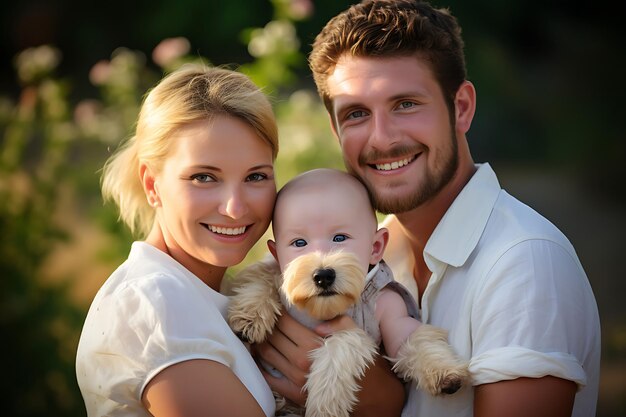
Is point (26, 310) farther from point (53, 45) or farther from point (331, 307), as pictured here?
point (53, 45)

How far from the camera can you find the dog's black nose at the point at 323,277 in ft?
8.03

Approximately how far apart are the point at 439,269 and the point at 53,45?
7.99 meters

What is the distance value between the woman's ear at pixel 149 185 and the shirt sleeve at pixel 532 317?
3.90 ft

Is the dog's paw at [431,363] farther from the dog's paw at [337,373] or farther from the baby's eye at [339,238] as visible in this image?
the baby's eye at [339,238]

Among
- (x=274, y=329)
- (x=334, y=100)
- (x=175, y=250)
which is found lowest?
(x=274, y=329)

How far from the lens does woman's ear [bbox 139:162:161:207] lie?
112 inches

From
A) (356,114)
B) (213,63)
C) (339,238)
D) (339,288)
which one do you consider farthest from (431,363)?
(213,63)

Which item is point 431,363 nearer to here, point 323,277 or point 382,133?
point 323,277

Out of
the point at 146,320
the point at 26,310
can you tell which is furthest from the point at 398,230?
the point at 26,310

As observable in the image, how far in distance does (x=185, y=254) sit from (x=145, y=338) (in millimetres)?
490

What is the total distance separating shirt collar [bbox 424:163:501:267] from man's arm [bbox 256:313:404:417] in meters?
0.48

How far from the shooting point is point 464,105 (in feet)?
11.0

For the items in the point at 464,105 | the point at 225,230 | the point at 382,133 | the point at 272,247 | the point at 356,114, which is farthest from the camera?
the point at 464,105

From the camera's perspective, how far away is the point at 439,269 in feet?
9.75
